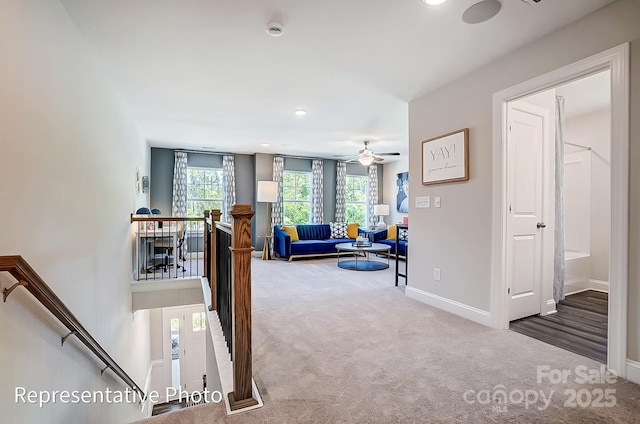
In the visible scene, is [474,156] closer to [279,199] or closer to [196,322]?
[279,199]

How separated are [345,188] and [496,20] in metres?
6.18

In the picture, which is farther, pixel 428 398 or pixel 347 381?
pixel 347 381

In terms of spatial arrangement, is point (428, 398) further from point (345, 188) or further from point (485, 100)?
point (345, 188)

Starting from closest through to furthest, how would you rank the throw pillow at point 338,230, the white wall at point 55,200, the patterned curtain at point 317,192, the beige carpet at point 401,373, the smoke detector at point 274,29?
the white wall at point 55,200
the beige carpet at point 401,373
the smoke detector at point 274,29
the throw pillow at point 338,230
the patterned curtain at point 317,192

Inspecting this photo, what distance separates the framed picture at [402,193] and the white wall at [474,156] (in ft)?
14.0

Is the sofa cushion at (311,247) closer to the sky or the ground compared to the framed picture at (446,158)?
closer to the ground

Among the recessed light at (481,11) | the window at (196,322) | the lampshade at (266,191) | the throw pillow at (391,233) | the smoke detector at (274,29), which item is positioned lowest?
the window at (196,322)

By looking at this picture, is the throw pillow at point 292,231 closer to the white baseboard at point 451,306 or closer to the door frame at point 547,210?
the white baseboard at point 451,306

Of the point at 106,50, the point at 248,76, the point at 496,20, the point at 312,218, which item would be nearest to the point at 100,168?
the point at 106,50

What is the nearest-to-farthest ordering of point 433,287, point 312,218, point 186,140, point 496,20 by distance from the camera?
point 496,20
point 433,287
point 186,140
point 312,218

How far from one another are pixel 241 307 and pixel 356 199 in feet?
23.7

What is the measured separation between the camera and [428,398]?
1.76 metres

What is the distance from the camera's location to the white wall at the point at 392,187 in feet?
27.0

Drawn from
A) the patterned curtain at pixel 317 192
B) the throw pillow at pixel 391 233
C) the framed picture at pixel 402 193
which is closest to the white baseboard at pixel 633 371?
the throw pillow at pixel 391 233
